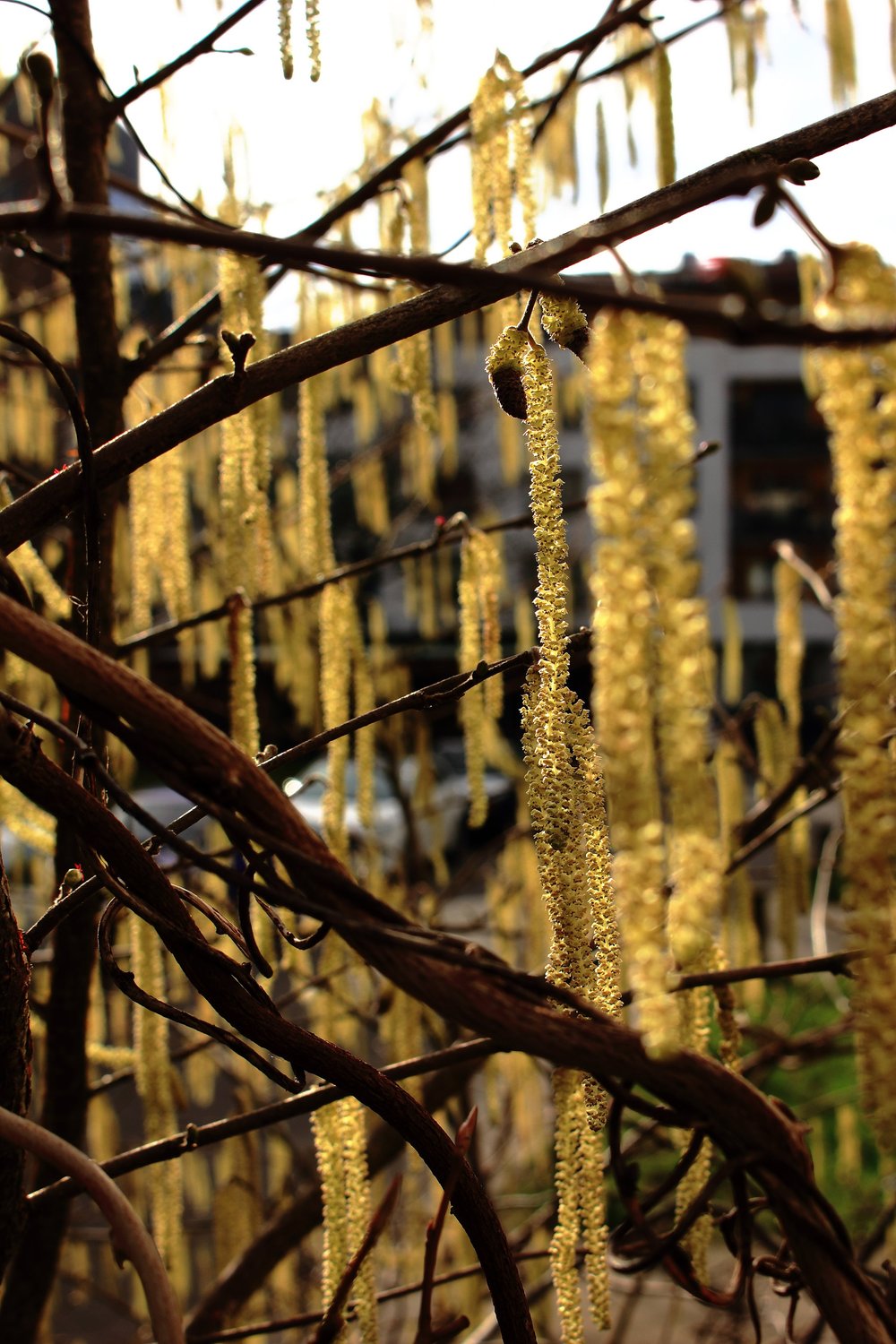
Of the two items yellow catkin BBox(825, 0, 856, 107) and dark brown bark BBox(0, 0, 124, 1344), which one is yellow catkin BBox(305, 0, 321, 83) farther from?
yellow catkin BBox(825, 0, 856, 107)

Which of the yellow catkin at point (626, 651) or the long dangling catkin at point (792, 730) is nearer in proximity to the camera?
the yellow catkin at point (626, 651)

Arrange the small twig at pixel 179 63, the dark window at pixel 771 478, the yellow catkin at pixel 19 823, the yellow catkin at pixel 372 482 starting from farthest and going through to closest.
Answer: the dark window at pixel 771 478, the yellow catkin at pixel 372 482, the yellow catkin at pixel 19 823, the small twig at pixel 179 63

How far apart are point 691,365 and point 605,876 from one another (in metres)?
14.2

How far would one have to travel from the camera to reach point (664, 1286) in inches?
81.3

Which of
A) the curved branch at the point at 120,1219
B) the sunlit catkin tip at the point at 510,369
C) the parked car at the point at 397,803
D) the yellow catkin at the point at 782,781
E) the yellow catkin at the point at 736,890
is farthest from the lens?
the parked car at the point at 397,803

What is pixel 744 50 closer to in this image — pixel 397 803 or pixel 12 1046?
pixel 12 1046

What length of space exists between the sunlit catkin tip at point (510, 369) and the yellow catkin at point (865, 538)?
19 centimetres

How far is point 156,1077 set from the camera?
107 centimetres

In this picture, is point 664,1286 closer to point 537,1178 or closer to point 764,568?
point 537,1178

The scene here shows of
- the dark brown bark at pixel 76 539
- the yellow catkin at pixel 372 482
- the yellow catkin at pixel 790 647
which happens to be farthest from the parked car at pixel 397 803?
the dark brown bark at pixel 76 539

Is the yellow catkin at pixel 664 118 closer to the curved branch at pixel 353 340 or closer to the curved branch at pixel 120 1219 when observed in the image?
the curved branch at pixel 353 340

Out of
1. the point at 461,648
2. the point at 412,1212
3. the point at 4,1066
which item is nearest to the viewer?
the point at 4,1066

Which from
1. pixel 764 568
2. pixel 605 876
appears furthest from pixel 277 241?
pixel 764 568

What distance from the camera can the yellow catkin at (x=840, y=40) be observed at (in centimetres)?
141
